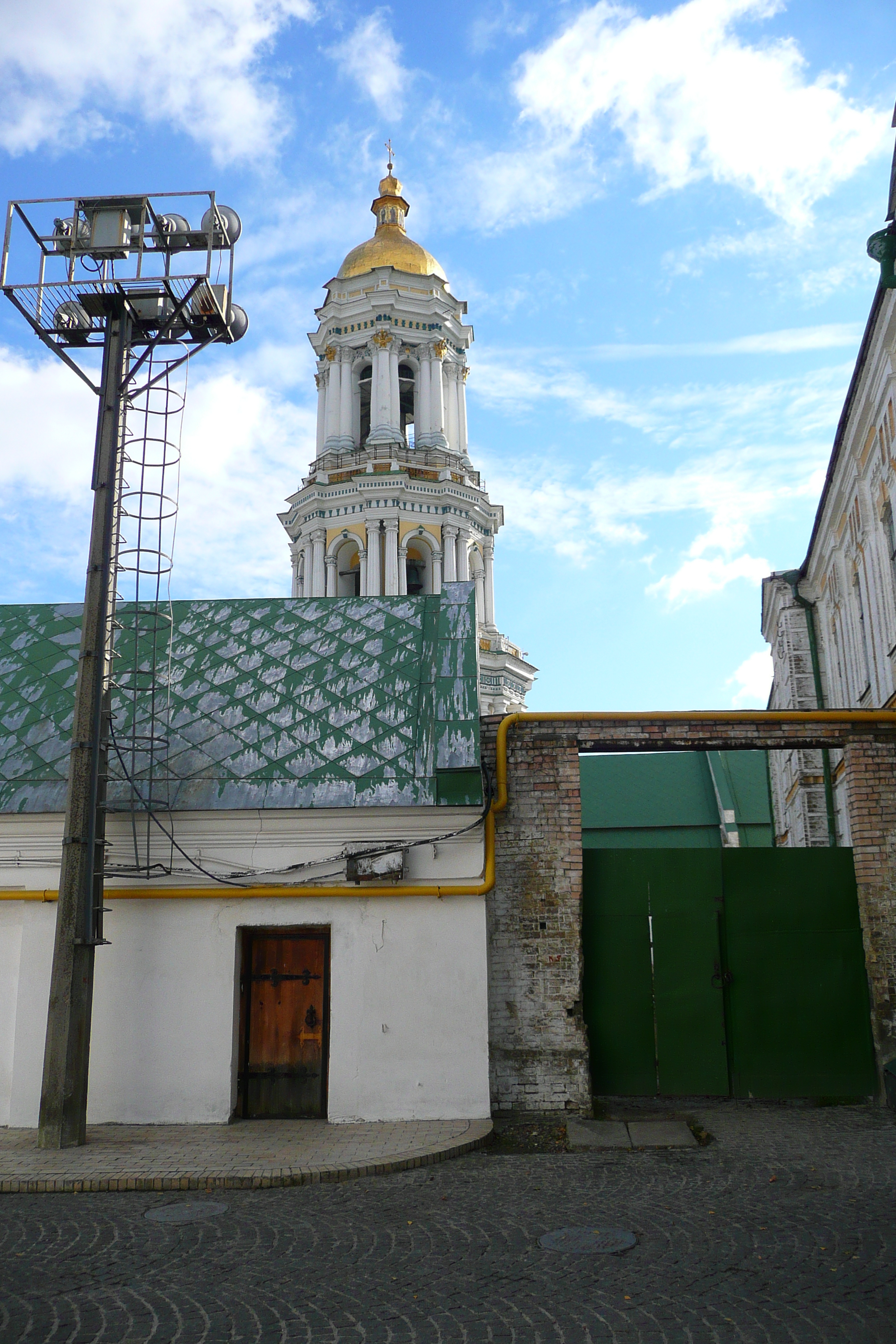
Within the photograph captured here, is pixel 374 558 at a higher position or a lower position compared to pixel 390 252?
lower

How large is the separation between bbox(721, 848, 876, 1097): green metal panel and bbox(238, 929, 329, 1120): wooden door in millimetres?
3971

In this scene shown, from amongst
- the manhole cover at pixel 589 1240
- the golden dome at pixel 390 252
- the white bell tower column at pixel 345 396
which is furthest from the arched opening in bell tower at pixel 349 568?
the manhole cover at pixel 589 1240

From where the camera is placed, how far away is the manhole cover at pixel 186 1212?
6742mm

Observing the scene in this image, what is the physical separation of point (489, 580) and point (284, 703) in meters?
19.9

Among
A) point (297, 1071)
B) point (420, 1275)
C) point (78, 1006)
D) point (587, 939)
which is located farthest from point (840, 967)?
point (78, 1006)

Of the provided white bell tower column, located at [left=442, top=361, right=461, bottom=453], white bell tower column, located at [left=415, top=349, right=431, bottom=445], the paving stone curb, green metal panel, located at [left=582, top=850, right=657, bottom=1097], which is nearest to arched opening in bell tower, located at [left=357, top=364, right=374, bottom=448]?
white bell tower column, located at [left=415, top=349, right=431, bottom=445]

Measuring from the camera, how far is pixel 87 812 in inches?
361

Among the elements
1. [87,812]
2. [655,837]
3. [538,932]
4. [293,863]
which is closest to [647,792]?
[655,837]

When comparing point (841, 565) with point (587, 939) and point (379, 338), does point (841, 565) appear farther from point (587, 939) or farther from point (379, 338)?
point (379, 338)

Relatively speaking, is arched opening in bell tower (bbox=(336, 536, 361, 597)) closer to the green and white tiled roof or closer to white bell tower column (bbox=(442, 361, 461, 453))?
white bell tower column (bbox=(442, 361, 461, 453))

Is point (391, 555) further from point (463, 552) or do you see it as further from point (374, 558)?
point (463, 552)

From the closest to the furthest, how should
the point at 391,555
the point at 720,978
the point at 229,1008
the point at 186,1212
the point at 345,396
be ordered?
the point at 186,1212
the point at 229,1008
the point at 720,978
the point at 391,555
the point at 345,396

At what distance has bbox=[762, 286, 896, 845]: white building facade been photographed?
10969mm

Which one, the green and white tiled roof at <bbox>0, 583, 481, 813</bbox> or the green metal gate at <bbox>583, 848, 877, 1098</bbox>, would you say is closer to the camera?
A: the green and white tiled roof at <bbox>0, 583, 481, 813</bbox>
